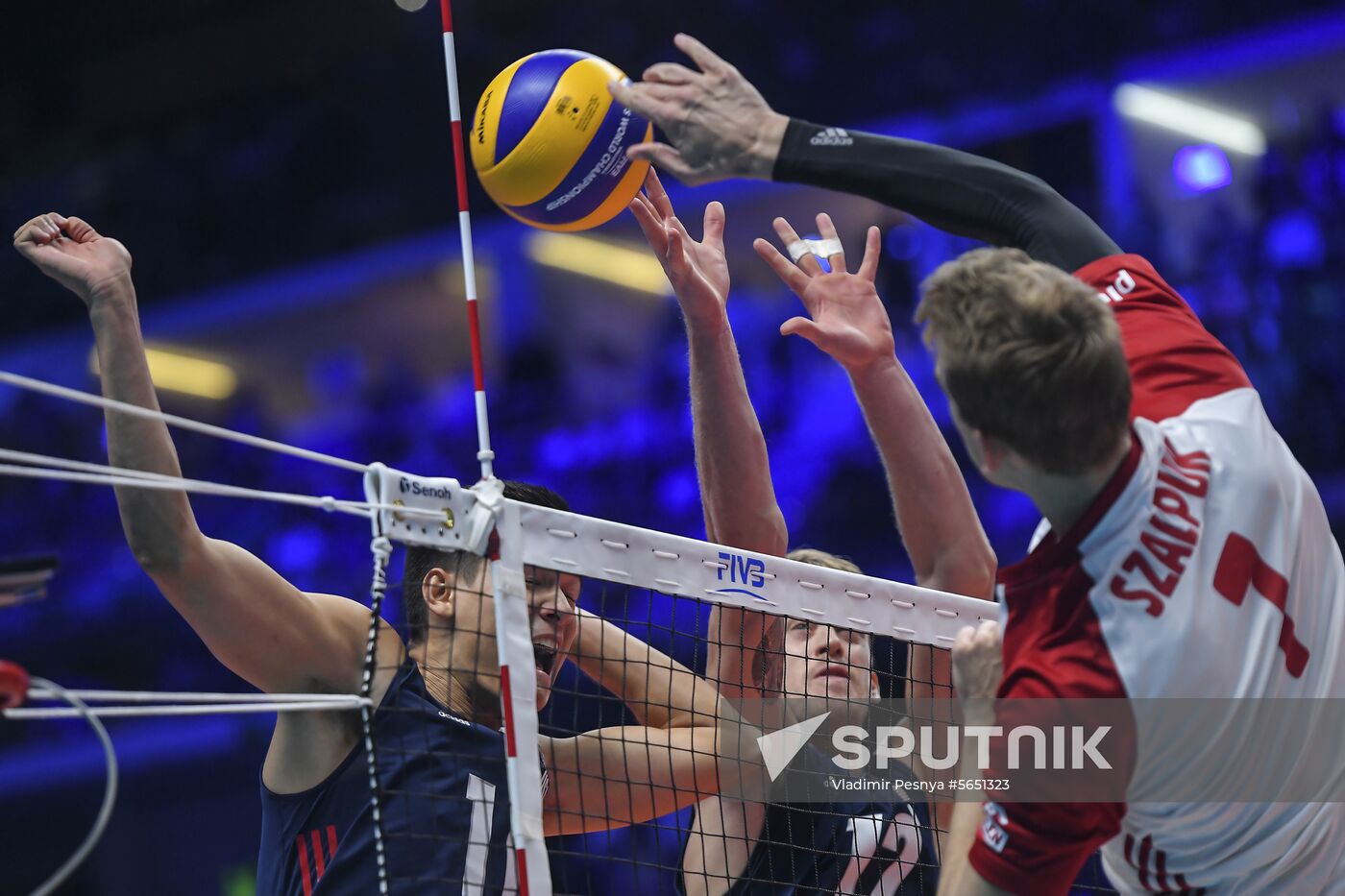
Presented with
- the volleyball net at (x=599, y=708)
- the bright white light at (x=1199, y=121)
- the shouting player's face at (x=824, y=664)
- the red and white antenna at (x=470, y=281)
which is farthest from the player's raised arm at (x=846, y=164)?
the bright white light at (x=1199, y=121)

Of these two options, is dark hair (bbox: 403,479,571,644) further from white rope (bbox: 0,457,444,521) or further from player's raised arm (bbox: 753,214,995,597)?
player's raised arm (bbox: 753,214,995,597)

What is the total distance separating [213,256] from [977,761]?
1596 centimetres

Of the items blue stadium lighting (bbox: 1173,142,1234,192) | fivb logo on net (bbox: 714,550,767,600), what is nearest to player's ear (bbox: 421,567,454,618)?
fivb logo on net (bbox: 714,550,767,600)

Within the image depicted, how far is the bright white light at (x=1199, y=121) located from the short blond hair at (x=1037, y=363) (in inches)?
460

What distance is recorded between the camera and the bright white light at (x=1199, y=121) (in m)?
12.9

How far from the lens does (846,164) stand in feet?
8.18

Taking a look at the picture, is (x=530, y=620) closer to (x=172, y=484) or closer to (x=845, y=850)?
(x=172, y=484)

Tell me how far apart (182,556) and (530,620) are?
81 cm

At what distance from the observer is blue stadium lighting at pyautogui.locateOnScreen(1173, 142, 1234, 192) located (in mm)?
12969

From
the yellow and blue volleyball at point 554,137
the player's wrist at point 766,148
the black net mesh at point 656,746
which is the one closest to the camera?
the player's wrist at point 766,148

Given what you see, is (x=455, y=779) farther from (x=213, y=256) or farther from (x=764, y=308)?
(x=213, y=256)

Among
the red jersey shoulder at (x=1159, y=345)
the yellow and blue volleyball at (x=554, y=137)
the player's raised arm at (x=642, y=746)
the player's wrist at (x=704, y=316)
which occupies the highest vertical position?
the yellow and blue volleyball at (x=554, y=137)

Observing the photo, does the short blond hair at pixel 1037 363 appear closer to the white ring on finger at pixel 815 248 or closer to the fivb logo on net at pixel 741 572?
the fivb logo on net at pixel 741 572

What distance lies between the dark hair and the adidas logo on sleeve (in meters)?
1.18
